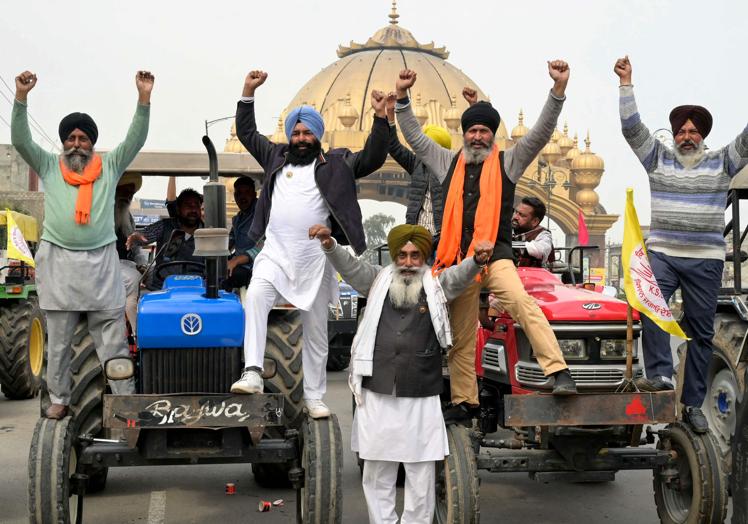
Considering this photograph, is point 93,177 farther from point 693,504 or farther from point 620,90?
point 693,504

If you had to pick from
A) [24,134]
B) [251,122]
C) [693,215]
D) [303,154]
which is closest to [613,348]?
[693,215]

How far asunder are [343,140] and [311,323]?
2177 inches

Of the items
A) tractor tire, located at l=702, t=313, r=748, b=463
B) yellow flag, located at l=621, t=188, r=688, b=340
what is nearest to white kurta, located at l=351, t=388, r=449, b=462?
yellow flag, located at l=621, t=188, r=688, b=340

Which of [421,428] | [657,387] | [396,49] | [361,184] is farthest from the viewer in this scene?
[396,49]

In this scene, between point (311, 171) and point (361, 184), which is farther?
point (361, 184)

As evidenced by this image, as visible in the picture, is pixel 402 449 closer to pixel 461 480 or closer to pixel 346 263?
pixel 461 480

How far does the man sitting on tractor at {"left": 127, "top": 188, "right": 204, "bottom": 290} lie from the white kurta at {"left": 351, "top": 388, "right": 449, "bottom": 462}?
2.37m

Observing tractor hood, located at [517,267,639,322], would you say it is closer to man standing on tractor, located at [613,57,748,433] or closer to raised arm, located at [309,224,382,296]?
man standing on tractor, located at [613,57,748,433]

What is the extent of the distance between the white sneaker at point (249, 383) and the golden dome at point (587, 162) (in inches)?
2400

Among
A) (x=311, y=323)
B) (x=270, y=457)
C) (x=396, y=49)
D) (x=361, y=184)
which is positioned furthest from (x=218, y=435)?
(x=396, y=49)

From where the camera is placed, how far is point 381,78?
75.1 m

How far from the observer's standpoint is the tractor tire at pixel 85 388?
21.8ft

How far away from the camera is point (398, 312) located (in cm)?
630

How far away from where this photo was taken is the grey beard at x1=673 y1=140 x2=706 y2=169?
288 inches
